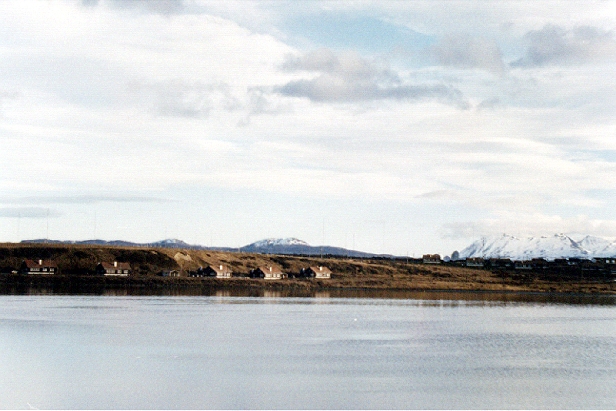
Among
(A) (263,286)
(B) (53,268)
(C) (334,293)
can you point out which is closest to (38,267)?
(B) (53,268)

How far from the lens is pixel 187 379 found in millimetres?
49469

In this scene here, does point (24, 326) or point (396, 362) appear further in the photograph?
point (24, 326)

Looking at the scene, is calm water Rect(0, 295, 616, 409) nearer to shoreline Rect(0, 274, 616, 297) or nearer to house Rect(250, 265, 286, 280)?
shoreline Rect(0, 274, 616, 297)

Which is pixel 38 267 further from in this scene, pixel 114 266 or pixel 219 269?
pixel 219 269

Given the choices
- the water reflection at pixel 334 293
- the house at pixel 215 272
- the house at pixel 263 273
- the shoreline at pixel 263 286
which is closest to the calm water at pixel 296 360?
the water reflection at pixel 334 293

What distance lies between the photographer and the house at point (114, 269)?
601 feet

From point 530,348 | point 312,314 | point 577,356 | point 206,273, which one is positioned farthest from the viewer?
point 206,273

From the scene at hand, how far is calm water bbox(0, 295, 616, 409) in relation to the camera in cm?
4422

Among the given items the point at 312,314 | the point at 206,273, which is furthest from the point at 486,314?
the point at 206,273

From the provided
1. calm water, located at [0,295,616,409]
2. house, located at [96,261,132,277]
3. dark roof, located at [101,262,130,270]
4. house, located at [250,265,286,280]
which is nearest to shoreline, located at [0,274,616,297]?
house, located at [250,265,286,280]

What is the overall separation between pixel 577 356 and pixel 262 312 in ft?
157

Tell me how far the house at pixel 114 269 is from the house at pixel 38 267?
10.5 meters

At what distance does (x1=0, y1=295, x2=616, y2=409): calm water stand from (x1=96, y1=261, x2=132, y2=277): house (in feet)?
265

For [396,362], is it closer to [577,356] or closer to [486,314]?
[577,356]
